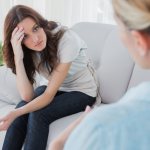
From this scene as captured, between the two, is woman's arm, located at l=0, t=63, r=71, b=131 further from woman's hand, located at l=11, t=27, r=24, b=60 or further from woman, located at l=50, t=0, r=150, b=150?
woman, located at l=50, t=0, r=150, b=150

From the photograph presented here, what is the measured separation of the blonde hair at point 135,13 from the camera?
545mm

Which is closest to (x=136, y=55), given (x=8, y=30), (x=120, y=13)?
(x=120, y=13)

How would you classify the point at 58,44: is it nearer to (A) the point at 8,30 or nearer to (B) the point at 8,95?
(A) the point at 8,30

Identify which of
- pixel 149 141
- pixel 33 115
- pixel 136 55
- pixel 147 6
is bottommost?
pixel 33 115

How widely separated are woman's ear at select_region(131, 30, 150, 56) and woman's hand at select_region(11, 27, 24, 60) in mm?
1132

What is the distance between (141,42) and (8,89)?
1.51 meters

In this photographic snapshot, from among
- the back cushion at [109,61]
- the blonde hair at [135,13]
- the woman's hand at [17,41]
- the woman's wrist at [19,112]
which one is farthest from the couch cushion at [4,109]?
the blonde hair at [135,13]

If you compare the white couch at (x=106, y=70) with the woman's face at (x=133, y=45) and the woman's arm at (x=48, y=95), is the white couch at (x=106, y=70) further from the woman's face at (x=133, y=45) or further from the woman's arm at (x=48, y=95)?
the woman's face at (x=133, y=45)

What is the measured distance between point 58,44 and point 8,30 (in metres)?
0.28

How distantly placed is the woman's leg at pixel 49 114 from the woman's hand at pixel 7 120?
0.08 m

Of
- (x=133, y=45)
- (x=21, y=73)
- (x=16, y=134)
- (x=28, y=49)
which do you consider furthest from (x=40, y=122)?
(x=133, y=45)

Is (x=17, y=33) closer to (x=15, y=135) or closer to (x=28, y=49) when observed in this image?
(x=28, y=49)

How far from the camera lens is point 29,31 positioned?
1.64 m

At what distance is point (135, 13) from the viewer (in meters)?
0.55
